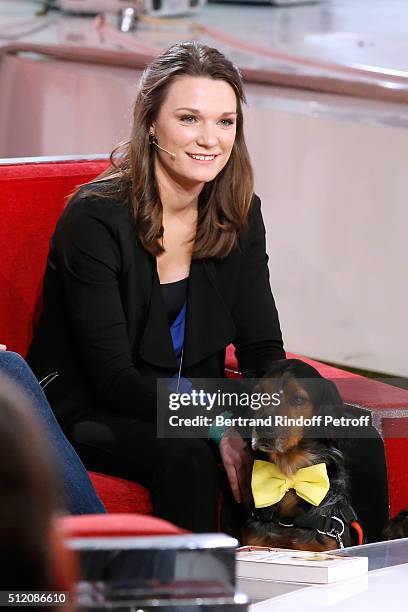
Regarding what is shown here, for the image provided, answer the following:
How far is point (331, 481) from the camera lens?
2.22 metres

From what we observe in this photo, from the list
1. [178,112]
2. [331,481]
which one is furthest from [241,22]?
[331,481]

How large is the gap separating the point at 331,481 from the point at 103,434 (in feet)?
1.51

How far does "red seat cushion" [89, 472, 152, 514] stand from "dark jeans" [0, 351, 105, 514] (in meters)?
0.34

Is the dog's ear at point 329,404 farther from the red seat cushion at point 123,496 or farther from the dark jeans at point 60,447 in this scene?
the dark jeans at point 60,447

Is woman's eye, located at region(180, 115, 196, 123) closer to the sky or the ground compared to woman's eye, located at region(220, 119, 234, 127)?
closer to the sky

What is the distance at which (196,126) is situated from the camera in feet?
8.14

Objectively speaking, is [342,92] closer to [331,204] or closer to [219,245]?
[331,204]

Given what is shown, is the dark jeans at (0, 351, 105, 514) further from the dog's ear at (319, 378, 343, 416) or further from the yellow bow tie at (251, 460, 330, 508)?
the dog's ear at (319, 378, 343, 416)

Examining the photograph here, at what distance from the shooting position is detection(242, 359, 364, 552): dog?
218 cm

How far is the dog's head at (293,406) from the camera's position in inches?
87.0

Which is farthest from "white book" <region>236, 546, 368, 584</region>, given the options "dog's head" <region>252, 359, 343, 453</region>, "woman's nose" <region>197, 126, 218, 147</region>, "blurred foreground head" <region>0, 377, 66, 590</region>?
"blurred foreground head" <region>0, 377, 66, 590</region>

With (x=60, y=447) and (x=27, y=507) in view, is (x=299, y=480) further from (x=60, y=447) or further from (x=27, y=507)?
(x=27, y=507)

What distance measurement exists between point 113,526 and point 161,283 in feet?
5.01

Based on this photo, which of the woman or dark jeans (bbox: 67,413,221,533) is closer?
dark jeans (bbox: 67,413,221,533)
